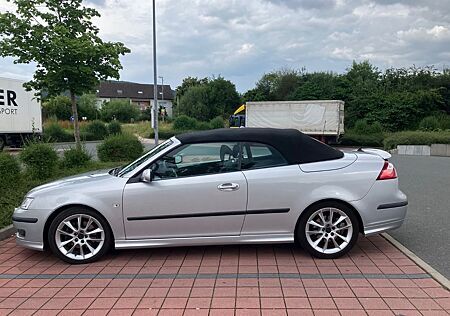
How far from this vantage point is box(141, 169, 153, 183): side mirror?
4234 mm

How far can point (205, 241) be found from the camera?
434cm

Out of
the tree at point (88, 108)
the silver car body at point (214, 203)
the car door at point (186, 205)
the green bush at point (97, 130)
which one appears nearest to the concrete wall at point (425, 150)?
the silver car body at point (214, 203)

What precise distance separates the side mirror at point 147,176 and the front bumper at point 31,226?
122 cm

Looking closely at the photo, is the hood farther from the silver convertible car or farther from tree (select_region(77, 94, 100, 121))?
tree (select_region(77, 94, 100, 121))

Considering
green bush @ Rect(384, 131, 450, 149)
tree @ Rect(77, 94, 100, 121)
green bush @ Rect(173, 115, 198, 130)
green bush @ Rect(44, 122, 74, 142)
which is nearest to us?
green bush @ Rect(384, 131, 450, 149)

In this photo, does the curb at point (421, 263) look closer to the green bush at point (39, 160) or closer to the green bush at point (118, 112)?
the green bush at point (39, 160)

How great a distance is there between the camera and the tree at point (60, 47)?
372 inches

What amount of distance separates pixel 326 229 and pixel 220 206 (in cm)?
128

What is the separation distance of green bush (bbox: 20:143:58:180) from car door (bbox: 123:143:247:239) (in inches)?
220

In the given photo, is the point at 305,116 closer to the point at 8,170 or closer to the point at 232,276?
the point at 8,170

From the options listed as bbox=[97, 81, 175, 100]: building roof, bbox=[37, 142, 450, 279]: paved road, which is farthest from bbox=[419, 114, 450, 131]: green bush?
bbox=[97, 81, 175, 100]: building roof

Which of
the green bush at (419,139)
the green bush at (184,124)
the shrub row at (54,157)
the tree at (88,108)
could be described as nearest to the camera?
the shrub row at (54,157)

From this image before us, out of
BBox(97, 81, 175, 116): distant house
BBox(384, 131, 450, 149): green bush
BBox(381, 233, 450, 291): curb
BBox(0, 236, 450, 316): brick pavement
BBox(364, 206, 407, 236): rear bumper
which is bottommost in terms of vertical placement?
BBox(0, 236, 450, 316): brick pavement

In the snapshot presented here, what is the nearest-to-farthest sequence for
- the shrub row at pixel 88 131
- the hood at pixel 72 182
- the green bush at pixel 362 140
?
1. the hood at pixel 72 182
2. the green bush at pixel 362 140
3. the shrub row at pixel 88 131
